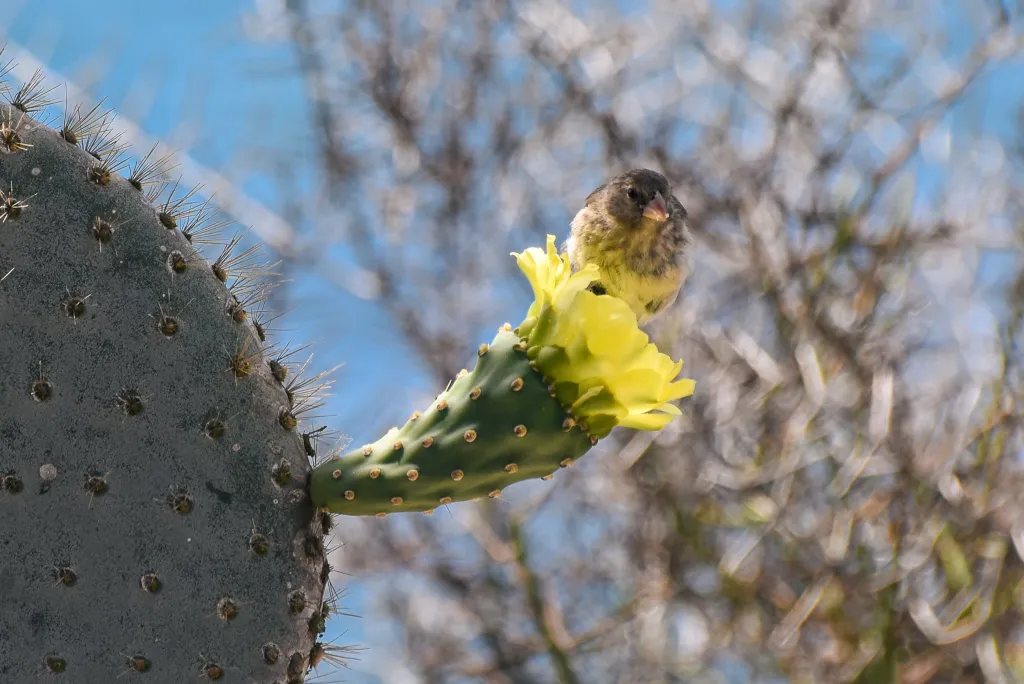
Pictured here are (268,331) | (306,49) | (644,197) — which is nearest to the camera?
(268,331)

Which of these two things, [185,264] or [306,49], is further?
[306,49]

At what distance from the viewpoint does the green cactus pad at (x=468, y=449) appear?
155 cm

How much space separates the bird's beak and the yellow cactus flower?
1.93 feet

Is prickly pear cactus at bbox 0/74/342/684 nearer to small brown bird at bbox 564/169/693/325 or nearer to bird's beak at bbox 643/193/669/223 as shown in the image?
small brown bird at bbox 564/169/693/325

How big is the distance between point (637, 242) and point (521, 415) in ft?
2.68

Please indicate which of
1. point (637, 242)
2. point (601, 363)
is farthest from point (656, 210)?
point (601, 363)

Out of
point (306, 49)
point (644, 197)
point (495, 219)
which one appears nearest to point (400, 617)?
point (495, 219)

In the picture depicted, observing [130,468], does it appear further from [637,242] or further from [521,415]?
[637,242]

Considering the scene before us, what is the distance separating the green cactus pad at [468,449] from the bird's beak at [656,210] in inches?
25.7

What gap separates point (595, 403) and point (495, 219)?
519 cm

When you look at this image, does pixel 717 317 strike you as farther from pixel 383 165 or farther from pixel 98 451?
pixel 98 451

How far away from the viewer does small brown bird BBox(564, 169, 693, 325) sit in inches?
87.1

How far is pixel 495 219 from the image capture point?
673 centimetres

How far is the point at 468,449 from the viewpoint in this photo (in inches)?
60.9
